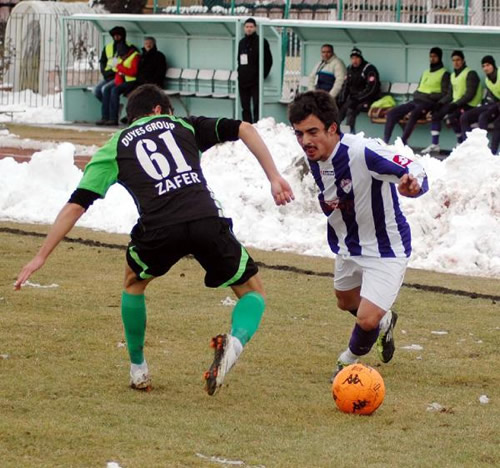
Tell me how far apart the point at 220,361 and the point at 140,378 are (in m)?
0.91

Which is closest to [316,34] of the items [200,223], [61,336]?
[61,336]

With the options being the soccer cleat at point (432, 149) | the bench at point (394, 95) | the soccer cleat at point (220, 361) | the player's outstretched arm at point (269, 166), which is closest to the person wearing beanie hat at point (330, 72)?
the bench at point (394, 95)

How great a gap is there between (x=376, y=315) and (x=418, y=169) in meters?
0.91

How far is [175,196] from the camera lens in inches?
255

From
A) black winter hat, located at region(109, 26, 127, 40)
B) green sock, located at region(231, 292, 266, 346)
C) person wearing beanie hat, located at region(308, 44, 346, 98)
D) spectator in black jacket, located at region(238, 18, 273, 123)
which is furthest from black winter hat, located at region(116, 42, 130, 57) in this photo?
green sock, located at region(231, 292, 266, 346)

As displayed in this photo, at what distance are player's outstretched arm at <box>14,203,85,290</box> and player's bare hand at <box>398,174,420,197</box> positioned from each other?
1.75m

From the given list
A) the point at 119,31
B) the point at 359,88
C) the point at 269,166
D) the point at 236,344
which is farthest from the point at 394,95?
the point at 236,344

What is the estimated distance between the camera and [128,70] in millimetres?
26453

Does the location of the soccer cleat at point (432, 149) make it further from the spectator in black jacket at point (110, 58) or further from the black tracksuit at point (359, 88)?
the spectator in black jacket at point (110, 58)

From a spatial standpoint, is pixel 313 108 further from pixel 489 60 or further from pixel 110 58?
pixel 110 58

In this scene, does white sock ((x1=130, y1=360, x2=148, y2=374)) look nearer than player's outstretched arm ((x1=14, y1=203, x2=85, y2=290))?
No

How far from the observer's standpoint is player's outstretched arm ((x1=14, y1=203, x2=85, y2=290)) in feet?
20.3

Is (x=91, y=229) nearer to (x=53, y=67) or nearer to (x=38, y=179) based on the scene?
(x=38, y=179)

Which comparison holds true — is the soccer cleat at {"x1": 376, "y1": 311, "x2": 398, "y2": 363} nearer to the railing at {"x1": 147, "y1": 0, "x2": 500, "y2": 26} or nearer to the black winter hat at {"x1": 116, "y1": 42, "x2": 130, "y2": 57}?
the railing at {"x1": 147, "y1": 0, "x2": 500, "y2": 26}
